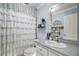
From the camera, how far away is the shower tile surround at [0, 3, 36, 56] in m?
1.28

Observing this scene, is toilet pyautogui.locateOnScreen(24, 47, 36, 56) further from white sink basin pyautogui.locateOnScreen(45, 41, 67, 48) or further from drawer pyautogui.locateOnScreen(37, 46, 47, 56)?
white sink basin pyautogui.locateOnScreen(45, 41, 67, 48)

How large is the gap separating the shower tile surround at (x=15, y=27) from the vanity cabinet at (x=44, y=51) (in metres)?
0.14

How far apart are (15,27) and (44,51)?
1.88 feet

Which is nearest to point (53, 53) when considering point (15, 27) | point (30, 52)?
point (30, 52)

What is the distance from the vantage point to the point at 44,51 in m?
1.29

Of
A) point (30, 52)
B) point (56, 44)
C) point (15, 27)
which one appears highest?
point (15, 27)

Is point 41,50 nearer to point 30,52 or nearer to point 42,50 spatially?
point 42,50

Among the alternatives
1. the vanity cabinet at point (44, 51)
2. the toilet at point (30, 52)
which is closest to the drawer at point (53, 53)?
the vanity cabinet at point (44, 51)

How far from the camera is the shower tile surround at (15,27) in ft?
4.20

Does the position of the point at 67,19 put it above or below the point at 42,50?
above

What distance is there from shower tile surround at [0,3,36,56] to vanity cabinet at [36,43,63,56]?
0.14m

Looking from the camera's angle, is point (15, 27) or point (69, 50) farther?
point (15, 27)

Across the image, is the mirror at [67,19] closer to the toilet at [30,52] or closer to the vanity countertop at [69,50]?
the vanity countertop at [69,50]

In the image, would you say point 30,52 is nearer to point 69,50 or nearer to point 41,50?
point 41,50
